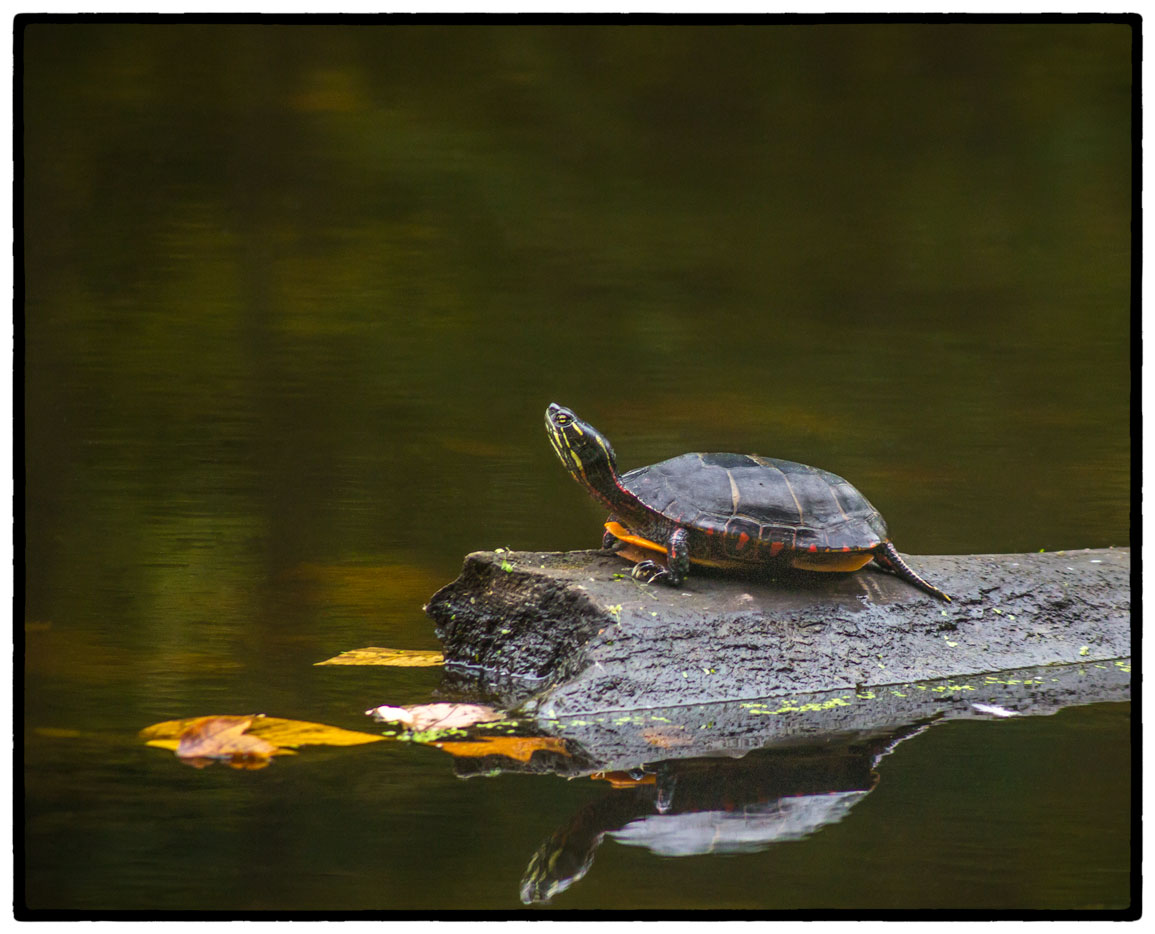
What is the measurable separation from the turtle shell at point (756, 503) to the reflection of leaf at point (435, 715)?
1.93ft

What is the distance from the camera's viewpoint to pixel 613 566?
2486mm

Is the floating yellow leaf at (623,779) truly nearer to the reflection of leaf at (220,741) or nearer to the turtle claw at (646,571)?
the reflection of leaf at (220,741)

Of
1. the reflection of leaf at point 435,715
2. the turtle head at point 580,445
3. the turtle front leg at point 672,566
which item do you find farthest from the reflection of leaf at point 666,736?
the turtle head at point 580,445

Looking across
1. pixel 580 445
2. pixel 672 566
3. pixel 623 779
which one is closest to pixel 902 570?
pixel 672 566

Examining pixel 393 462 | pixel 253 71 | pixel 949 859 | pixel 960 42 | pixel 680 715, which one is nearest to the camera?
pixel 949 859

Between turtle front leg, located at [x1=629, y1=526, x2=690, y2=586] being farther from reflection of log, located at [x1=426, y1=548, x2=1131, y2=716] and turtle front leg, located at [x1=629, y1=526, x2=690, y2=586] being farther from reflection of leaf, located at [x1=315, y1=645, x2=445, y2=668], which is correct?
reflection of leaf, located at [x1=315, y1=645, x2=445, y2=668]

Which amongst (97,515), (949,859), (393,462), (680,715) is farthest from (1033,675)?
(97,515)

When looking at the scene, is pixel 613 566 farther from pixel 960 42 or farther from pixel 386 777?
pixel 960 42

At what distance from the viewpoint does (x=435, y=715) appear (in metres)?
2.01

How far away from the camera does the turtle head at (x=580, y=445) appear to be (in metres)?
2.35

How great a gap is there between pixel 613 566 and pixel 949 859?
113cm

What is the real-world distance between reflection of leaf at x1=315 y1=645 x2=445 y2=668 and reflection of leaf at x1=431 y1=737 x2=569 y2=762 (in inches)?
22.4

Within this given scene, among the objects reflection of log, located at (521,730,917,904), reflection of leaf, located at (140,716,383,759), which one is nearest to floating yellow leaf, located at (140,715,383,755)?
reflection of leaf, located at (140,716,383,759)

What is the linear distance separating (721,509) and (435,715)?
736 millimetres
